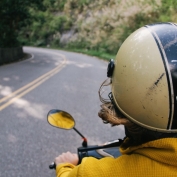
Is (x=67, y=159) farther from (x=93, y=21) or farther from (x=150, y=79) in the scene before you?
(x=93, y=21)

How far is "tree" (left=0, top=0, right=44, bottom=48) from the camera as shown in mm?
19639

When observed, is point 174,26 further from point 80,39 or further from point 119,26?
point 80,39

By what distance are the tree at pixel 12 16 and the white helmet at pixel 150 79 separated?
64.1 ft

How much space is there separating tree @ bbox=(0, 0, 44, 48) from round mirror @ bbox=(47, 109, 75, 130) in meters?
19.1

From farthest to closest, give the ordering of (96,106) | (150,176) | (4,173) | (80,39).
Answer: (80,39), (96,106), (4,173), (150,176)

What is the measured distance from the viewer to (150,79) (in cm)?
119

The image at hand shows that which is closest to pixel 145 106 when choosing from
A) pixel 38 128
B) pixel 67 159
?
pixel 67 159

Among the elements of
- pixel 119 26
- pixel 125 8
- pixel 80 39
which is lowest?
pixel 80 39

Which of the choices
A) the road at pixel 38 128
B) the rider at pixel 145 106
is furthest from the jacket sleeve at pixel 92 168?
the road at pixel 38 128

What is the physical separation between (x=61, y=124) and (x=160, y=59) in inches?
31.9

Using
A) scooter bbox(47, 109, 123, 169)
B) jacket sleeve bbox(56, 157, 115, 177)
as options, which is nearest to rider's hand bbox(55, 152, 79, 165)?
scooter bbox(47, 109, 123, 169)

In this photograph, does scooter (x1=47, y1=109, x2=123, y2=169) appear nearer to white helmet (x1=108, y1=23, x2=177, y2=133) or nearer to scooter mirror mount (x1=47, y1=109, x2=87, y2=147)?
scooter mirror mount (x1=47, y1=109, x2=87, y2=147)

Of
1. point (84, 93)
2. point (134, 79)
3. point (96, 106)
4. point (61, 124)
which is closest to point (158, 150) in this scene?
point (134, 79)

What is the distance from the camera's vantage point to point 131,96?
50.1 inches
